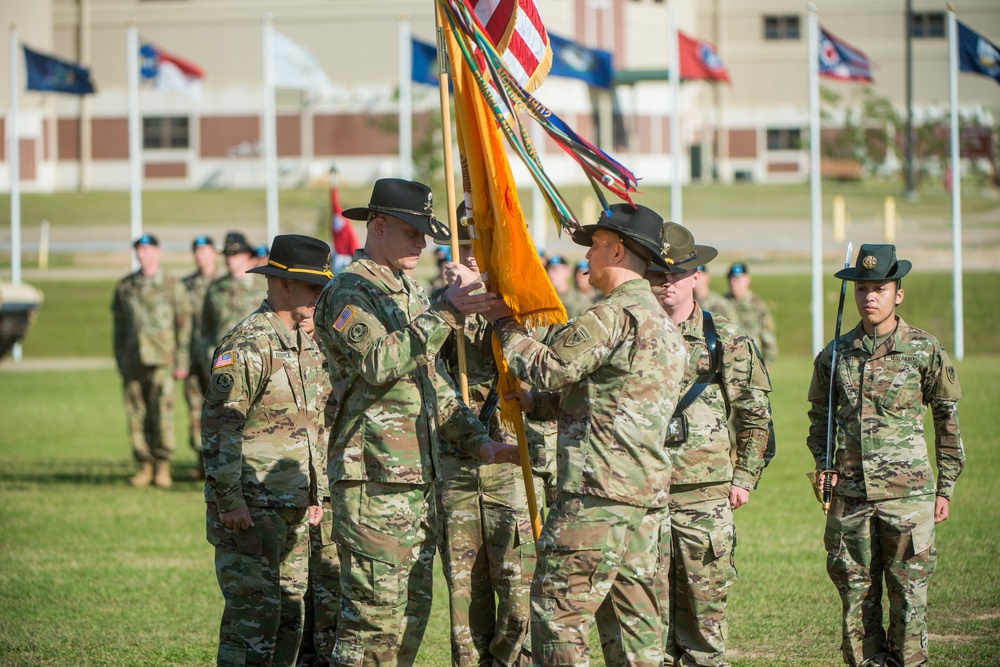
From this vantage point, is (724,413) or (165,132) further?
(165,132)

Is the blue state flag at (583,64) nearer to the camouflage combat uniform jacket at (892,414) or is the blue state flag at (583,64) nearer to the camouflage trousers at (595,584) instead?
the camouflage combat uniform jacket at (892,414)

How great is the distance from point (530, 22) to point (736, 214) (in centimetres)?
3868

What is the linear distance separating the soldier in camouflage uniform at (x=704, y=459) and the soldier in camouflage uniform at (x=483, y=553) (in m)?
0.87

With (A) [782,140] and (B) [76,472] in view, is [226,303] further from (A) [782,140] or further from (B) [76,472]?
(A) [782,140]

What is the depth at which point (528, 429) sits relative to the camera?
7426 millimetres

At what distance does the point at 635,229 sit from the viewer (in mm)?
5926

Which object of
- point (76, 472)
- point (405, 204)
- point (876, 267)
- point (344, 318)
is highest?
point (405, 204)

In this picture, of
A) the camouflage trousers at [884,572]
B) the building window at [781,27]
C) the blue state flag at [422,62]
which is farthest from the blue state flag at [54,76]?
the building window at [781,27]

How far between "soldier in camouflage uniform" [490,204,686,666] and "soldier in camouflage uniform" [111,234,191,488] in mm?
9219

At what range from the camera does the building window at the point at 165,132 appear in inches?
2108

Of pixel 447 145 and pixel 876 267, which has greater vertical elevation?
Result: pixel 447 145

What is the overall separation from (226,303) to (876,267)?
7.93 m

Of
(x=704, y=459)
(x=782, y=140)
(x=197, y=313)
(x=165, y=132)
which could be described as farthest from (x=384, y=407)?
(x=782, y=140)

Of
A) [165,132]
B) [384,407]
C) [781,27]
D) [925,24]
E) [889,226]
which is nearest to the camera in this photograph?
[384,407]
